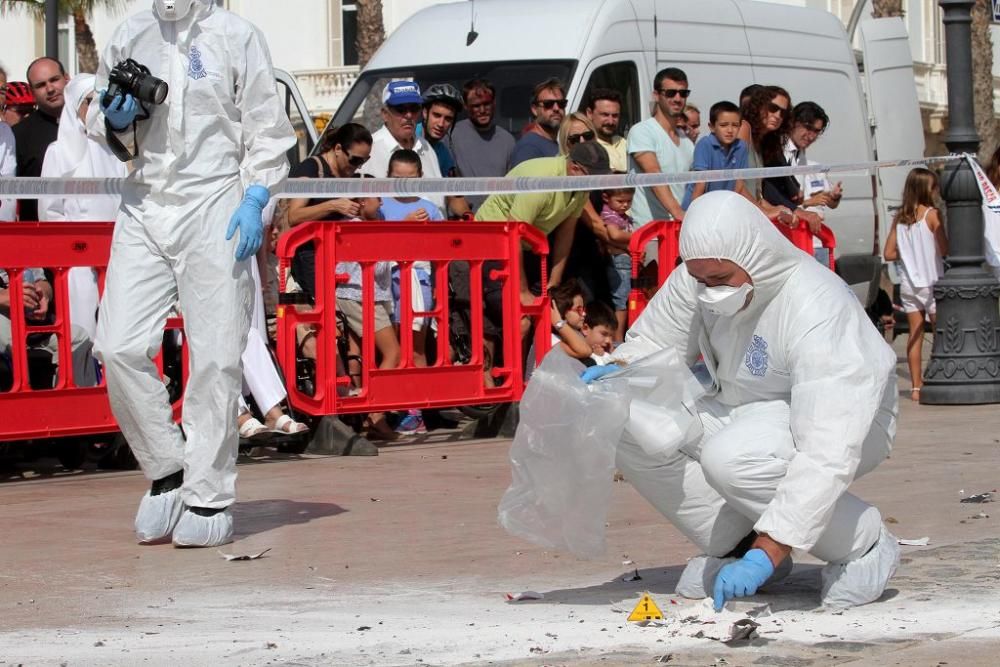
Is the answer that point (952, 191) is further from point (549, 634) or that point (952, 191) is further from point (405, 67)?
point (549, 634)

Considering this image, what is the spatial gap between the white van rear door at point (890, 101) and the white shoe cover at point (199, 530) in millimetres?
10514

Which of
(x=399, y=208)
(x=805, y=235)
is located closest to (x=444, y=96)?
(x=399, y=208)

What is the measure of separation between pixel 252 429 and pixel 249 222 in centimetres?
308

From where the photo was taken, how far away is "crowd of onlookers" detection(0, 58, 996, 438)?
32.1ft

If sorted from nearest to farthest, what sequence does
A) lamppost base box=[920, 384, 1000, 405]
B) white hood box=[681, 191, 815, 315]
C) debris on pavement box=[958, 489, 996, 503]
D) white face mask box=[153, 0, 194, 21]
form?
white hood box=[681, 191, 815, 315] → white face mask box=[153, 0, 194, 21] → debris on pavement box=[958, 489, 996, 503] → lamppost base box=[920, 384, 1000, 405]

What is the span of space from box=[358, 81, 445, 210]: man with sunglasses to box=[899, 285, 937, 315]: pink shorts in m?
3.24

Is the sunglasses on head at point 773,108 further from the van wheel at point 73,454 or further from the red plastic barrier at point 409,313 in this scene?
the van wheel at point 73,454

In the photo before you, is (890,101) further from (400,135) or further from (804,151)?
(400,135)

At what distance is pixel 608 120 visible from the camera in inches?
462

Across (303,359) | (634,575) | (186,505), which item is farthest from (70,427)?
(634,575)

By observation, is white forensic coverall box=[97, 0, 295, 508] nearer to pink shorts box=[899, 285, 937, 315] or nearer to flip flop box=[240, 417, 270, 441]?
flip flop box=[240, 417, 270, 441]

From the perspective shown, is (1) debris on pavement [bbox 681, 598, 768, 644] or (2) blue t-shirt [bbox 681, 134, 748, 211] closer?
(1) debris on pavement [bbox 681, 598, 768, 644]

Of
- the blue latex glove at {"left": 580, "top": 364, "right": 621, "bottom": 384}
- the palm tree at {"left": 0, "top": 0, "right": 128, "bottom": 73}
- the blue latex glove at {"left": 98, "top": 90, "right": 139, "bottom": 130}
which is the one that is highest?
the palm tree at {"left": 0, "top": 0, "right": 128, "bottom": 73}

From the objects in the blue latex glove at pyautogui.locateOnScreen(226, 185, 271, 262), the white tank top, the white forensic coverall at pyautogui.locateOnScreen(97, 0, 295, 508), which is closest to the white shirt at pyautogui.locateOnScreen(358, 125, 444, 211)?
the white tank top
